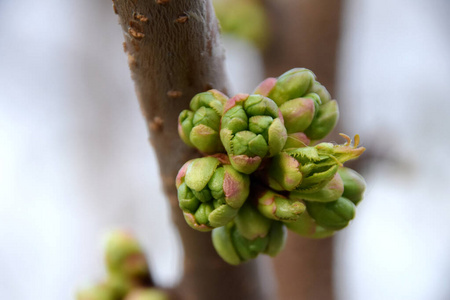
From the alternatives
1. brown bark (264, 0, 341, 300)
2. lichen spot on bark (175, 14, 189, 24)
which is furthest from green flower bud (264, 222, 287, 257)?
brown bark (264, 0, 341, 300)

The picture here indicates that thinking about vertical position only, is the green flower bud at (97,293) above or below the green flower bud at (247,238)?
below

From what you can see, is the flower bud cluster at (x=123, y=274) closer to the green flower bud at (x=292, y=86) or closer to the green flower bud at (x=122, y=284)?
the green flower bud at (x=122, y=284)

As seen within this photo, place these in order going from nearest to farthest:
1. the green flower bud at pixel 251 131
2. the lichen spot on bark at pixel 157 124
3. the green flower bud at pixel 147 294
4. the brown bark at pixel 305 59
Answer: the green flower bud at pixel 251 131
the lichen spot on bark at pixel 157 124
the green flower bud at pixel 147 294
the brown bark at pixel 305 59

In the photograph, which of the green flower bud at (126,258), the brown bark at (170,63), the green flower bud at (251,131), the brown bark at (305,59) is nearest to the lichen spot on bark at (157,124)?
the brown bark at (170,63)

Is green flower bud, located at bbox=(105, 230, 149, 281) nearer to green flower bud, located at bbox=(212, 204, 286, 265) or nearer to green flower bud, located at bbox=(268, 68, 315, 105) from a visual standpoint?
green flower bud, located at bbox=(212, 204, 286, 265)

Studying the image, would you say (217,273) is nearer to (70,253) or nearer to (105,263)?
(105,263)

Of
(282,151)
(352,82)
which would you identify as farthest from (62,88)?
(282,151)

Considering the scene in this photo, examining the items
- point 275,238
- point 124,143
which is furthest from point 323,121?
point 124,143
